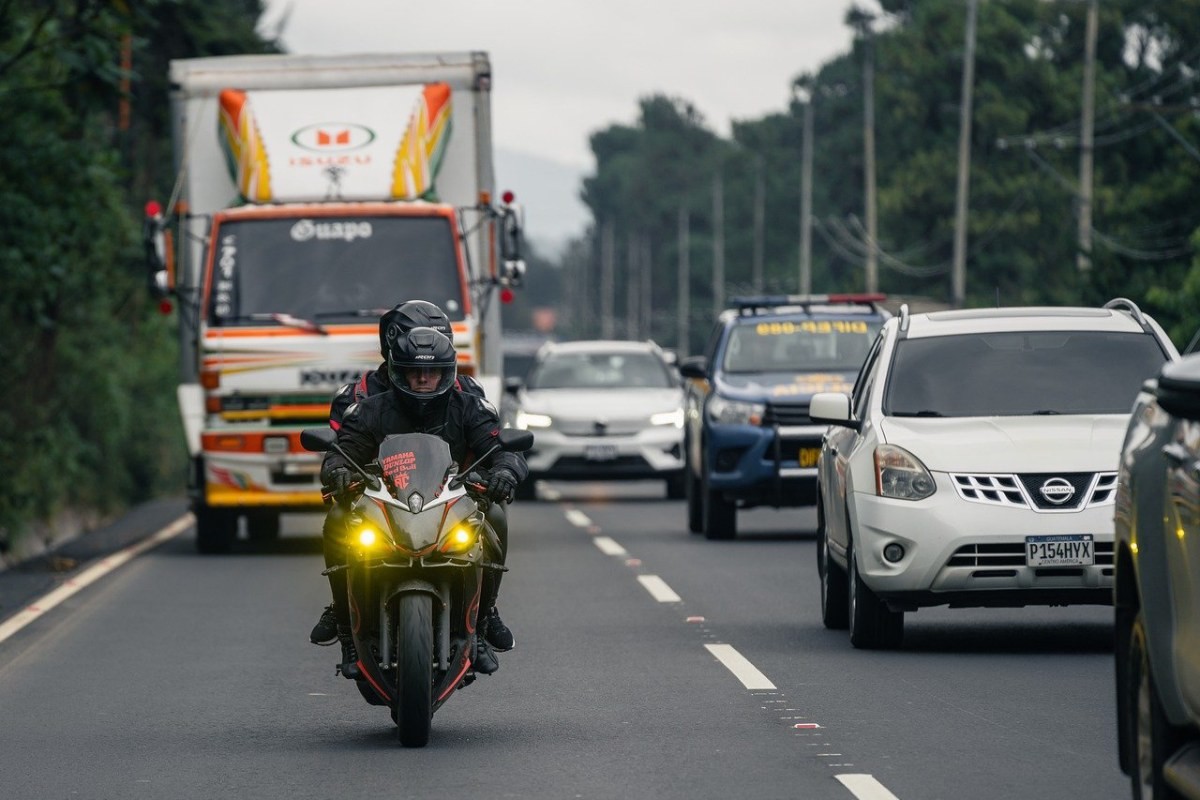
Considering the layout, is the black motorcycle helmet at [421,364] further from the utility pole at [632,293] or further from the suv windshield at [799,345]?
the utility pole at [632,293]

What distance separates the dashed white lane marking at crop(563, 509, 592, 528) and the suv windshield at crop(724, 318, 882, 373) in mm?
3028

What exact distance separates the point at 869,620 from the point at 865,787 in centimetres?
443

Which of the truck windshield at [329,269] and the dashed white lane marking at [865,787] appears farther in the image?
the truck windshield at [329,269]

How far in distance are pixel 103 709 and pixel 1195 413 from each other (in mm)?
6494

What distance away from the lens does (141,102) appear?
132ft

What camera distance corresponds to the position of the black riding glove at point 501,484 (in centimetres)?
1017

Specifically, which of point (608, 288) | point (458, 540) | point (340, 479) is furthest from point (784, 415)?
point (608, 288)

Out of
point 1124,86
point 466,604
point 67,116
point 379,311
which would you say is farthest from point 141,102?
point 1124,86

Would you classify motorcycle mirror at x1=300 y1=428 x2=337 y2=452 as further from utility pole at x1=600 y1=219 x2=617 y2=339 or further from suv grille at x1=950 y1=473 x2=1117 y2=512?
utility pole at x1=600 y1=219 x2=617 y2=339

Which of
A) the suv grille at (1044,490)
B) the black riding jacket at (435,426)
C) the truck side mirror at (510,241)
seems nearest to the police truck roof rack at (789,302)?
the truck side mirror at (510,241)

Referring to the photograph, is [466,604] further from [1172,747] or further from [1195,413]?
[1195,413]

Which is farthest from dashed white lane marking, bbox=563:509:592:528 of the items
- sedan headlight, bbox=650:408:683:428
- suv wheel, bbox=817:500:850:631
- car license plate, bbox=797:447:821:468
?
suv wheel, bbox=817:500:850:631

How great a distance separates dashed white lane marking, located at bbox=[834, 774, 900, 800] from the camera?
8.75 meters

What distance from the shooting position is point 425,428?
412 inches
